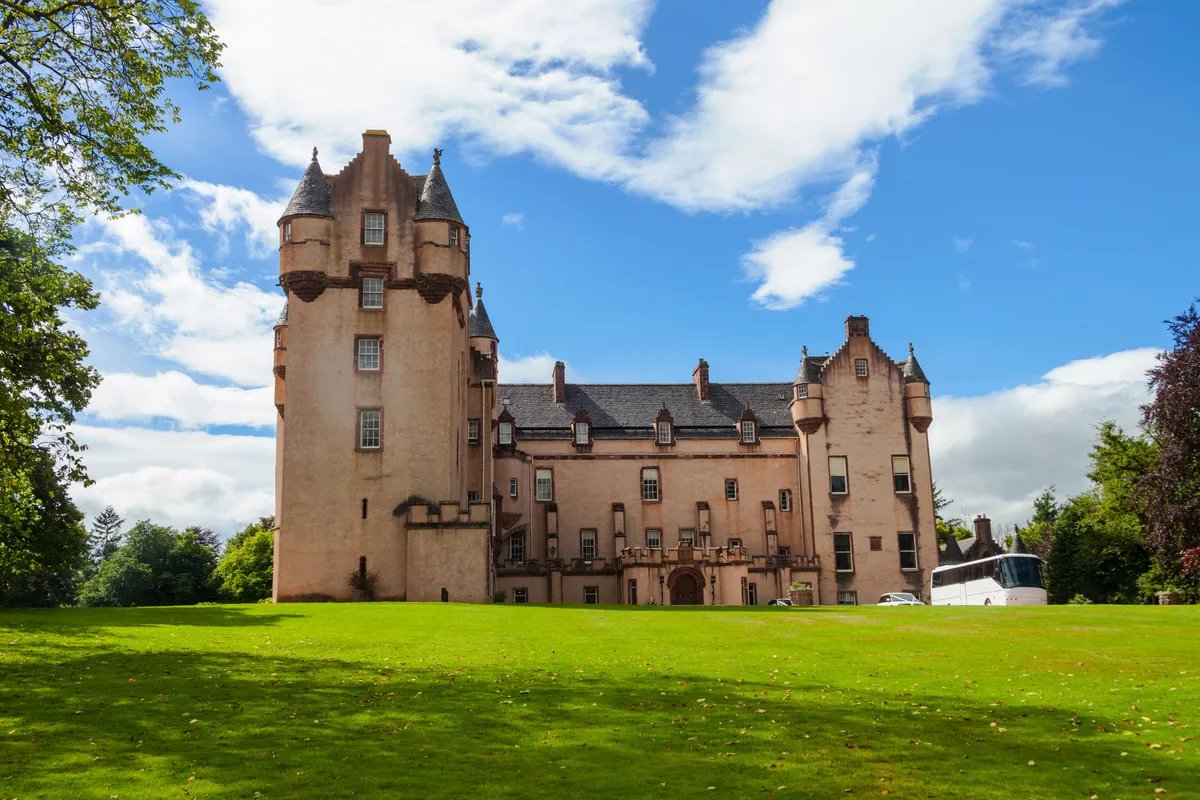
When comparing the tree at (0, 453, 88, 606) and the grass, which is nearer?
the grass

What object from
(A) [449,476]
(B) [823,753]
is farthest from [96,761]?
(A) [449,476]

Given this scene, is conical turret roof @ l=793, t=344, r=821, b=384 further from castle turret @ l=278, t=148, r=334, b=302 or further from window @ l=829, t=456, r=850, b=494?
castle turret @ l=278, t=148, r=334, b=302

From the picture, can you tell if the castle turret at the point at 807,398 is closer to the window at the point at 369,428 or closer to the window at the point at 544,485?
the window at the point at 544,485

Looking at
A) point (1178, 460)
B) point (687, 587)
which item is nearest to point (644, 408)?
point (687, 587)

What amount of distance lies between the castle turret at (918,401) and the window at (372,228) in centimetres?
3541

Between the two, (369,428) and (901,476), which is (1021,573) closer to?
(901,476)

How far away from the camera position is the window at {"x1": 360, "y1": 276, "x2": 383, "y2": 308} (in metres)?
50.2

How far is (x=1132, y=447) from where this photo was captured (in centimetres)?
6556

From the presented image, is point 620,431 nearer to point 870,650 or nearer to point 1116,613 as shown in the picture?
point 1116,613

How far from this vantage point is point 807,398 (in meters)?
66.4

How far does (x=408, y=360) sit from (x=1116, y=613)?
3201 cm

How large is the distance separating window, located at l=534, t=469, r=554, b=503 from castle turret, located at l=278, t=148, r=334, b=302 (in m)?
23.3

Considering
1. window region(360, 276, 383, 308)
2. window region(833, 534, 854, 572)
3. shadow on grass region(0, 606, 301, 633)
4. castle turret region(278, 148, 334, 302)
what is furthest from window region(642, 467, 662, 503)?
shadow on grass region(0, 606, 301, 633)

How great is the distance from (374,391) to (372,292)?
16.7 feet
